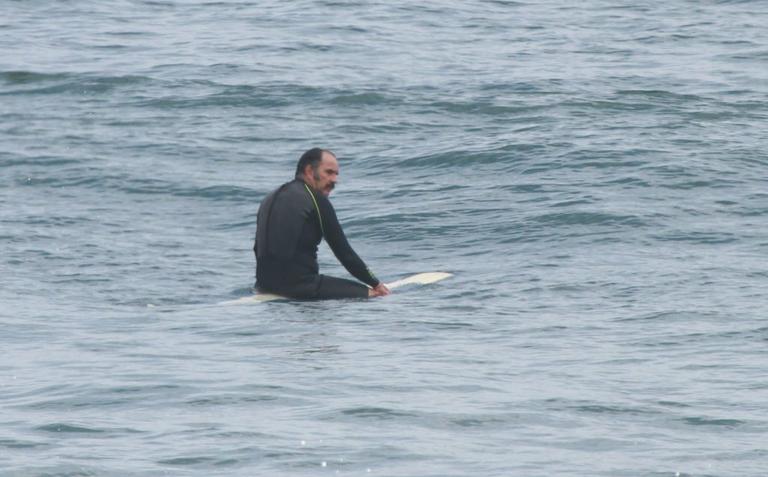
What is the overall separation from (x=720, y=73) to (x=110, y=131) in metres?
9.70

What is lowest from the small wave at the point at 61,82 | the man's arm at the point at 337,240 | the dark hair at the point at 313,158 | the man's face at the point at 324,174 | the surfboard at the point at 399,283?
the surfboard at the point at 399,283

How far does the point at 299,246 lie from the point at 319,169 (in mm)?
675

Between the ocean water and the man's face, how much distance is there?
0.99 meters

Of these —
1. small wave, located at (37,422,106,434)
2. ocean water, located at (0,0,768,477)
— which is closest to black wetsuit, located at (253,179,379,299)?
ocean water, located at (0,0,768,477)

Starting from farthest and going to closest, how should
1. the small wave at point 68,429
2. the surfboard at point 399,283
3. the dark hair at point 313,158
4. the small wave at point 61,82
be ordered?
the small wave at point 61,82, the surfboard at point 399,283, the dark hair at point 313,158, the small wave at point 68,429

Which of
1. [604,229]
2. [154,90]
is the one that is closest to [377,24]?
[154,90]

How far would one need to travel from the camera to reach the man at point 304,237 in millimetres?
13055

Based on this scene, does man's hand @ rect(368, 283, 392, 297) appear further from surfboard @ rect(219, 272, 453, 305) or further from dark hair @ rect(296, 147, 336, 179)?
dark hair @ rect(296, 147, 336, 179)

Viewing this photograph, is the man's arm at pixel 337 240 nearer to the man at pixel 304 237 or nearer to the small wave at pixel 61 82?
the man at pixel 304 237

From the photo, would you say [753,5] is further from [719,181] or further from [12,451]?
[12,451]

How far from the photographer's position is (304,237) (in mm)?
13195

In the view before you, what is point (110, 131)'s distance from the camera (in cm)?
2314

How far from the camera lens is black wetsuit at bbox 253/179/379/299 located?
13.1 metres

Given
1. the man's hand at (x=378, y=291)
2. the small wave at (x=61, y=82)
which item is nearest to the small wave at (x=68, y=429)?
the man's hand at (x=378, y=291)
